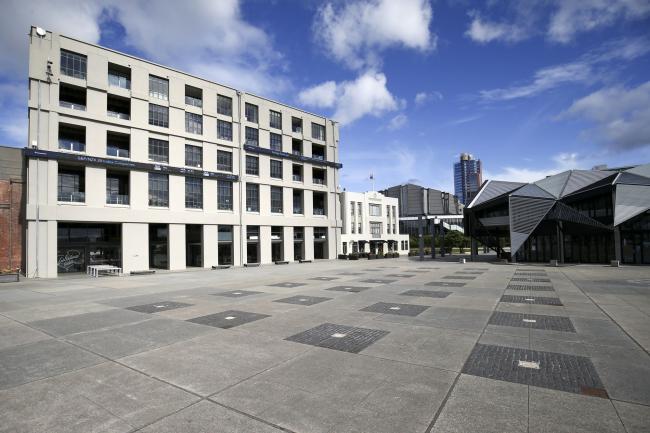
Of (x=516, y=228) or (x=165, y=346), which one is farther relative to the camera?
(x=516, y=228)

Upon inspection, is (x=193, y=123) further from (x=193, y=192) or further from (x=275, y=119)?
(x=275, y=119)

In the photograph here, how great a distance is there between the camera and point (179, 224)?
38.3 m

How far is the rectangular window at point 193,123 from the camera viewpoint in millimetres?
40031

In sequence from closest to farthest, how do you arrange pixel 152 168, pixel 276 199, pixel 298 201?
pixel 152 168, pixel 276 199, pixel 298 201

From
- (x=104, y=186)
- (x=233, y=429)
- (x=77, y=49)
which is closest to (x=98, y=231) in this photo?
(x=104, y=186)

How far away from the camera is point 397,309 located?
1334cm

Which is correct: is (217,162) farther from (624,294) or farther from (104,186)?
(624,294)

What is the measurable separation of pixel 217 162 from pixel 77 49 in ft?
53.5

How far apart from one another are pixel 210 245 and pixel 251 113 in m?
17.9

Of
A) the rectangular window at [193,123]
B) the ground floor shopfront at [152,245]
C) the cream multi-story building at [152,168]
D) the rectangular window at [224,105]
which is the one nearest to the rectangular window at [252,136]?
the cream multi-story building at [152,168]

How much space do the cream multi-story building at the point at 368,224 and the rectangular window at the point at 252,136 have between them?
983 inches

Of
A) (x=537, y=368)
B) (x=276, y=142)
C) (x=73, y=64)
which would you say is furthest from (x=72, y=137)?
(x=537, y=368)

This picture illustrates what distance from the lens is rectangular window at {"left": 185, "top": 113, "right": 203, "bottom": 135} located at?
40031 millimetres

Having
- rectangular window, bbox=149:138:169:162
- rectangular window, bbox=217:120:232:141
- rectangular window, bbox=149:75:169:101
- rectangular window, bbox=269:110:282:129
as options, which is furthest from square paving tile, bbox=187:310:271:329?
rectangular window, bbox=269:110:282:129
